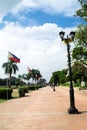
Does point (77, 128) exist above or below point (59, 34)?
below

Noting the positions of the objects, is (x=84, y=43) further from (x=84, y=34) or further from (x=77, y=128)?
(x=77, y=128)

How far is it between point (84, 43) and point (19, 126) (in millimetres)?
24628

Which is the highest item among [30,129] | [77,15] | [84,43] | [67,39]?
[77,15]

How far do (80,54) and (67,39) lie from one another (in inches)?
924

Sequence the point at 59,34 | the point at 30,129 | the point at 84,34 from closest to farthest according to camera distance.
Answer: the point at 30,129 < the point at 59,34 < the point at 84,34

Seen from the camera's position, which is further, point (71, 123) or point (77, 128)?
point (71, 123)

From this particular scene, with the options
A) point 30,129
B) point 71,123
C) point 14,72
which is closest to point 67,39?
point 71,123

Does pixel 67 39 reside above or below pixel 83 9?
below

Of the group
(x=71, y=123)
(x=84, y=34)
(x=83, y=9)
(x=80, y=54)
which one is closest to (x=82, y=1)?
(x=83, y=9)

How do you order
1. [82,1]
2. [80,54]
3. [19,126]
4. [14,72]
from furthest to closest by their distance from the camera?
[14,72]
[80,54]
[82,1]
[19,126]

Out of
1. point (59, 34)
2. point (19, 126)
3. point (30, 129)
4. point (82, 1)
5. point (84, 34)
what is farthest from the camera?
point (84, 34)

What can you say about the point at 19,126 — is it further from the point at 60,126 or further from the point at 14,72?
the point at 14,72

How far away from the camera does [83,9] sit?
32.6 m

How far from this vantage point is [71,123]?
13.8 m
